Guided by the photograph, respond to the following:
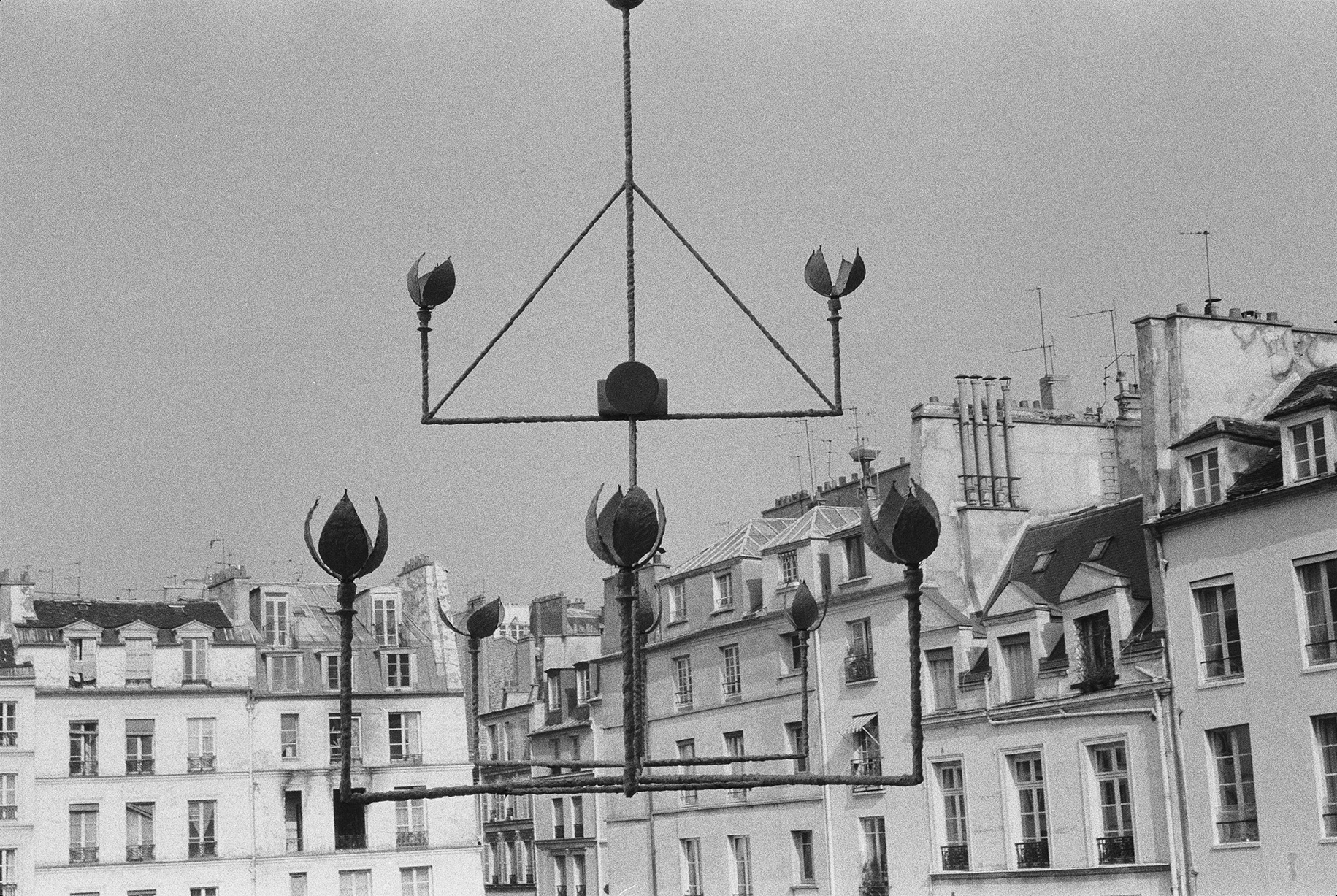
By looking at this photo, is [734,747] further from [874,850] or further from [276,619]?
[276,619]

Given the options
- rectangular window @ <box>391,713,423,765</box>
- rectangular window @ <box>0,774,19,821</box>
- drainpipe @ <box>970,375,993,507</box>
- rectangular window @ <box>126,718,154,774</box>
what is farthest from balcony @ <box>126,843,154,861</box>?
drainpipe @ <box>970,375,993,507</box>

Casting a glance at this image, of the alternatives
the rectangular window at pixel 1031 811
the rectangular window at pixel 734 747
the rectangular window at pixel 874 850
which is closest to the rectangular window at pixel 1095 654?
the rectangular window at pixel 1031 811

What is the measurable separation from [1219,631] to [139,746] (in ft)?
125

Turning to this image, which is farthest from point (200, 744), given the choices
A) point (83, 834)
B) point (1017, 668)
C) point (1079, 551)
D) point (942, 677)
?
point (1079, 551)

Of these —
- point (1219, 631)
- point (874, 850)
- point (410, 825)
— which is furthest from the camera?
point (410, 825)

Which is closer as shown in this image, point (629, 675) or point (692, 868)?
point (629, 675)

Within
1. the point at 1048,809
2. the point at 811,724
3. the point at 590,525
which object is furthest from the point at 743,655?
the point at 590,525

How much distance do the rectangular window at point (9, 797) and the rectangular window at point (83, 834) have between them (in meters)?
1.72

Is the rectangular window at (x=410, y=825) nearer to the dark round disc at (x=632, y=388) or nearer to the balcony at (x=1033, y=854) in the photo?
the balcony at (x=1033, y=854)

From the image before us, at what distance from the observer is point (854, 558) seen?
4516 cm

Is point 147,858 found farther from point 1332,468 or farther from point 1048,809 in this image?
point 1332,468

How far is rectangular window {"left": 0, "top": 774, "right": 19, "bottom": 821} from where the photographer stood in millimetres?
56344

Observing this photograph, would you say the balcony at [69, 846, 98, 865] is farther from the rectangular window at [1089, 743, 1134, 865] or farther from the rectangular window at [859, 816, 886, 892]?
the rectangular window at [1089, 743, 1134, 865]

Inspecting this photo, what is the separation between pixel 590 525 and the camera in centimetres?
679
